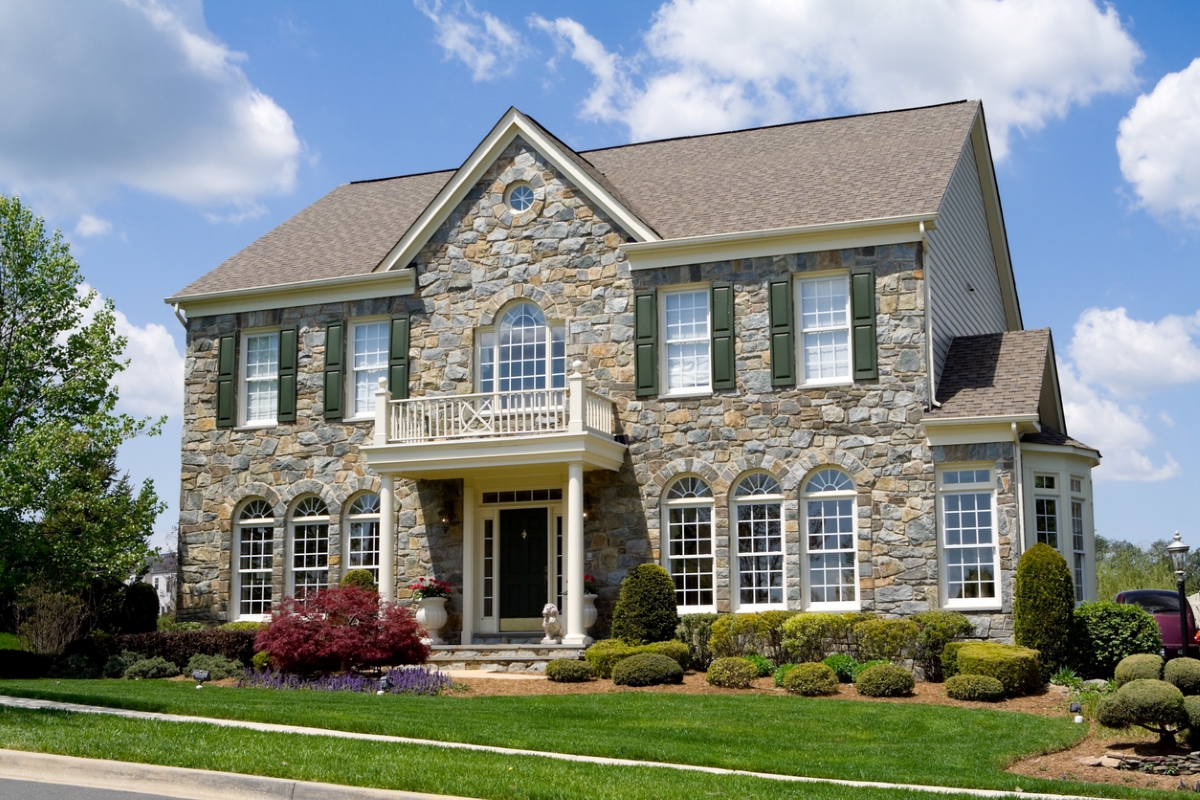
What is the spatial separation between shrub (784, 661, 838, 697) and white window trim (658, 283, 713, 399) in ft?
19.5

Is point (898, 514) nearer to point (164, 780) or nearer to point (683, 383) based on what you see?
point (683, 383)

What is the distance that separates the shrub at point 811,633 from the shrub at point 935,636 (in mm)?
1147

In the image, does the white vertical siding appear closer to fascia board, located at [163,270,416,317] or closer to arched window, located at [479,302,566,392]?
arched window, located at [479,302,566,392]

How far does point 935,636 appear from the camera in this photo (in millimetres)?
18953

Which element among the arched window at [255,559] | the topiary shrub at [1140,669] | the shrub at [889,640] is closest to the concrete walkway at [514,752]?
the topiary shrub at [1140,669]

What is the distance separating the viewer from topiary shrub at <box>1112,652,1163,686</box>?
42.1ft

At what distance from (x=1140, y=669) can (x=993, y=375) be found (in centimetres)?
906

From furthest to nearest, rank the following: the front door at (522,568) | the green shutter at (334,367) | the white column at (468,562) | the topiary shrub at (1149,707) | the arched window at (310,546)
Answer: the green shutter at (334,367) → the arched window at (310,546) → the front door at (522,568) → the white column at (468,562) → the topiary shrub at (1149,707)

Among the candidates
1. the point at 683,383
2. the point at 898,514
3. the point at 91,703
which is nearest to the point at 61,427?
the point at 91,703

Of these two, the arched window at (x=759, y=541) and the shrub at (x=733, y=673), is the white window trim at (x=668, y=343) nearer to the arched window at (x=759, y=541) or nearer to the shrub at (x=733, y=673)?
the arched window at (x=759, y=541)

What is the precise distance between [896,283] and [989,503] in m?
3.93

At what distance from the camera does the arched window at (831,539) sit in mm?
20812

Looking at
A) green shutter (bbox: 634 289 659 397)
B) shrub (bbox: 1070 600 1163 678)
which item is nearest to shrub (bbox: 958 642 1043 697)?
shrub (bbox: 1070 600 1163 678)

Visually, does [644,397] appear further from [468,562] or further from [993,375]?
[993,375]
